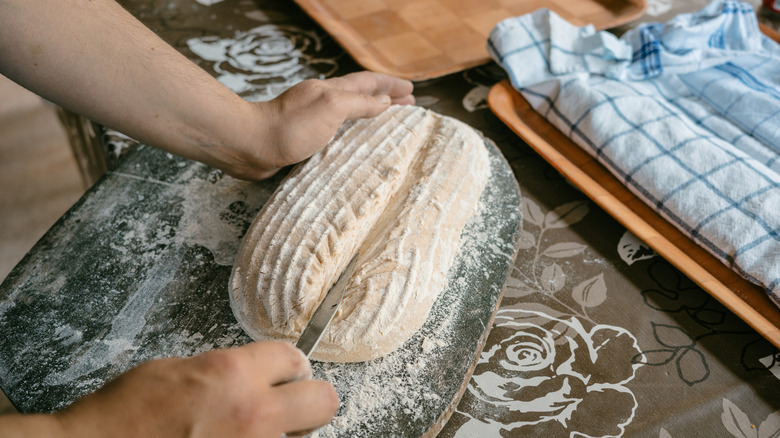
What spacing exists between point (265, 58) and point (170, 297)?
2.57 ft

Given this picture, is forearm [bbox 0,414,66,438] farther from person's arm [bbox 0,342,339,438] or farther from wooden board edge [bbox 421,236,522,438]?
wooden board edge [bbox 421,236,522,438]

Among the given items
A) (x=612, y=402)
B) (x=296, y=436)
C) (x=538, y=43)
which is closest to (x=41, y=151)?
(x=538, y=43)

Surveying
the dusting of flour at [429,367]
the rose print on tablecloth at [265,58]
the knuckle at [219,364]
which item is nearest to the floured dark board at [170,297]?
the dusting of flour at [429,367]

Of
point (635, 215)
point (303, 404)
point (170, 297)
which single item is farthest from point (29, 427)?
point (635, 215)

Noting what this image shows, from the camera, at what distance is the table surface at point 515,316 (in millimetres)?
790

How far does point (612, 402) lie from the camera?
0.80 meters

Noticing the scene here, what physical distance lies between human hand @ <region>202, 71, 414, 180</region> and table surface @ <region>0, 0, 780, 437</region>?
7cm

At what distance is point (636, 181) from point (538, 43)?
0.43 metres

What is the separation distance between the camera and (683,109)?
1.18 metres

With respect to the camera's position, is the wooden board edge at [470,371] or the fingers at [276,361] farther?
the wooden board edge at [470,371]

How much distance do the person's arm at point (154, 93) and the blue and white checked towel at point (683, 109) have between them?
41 cm

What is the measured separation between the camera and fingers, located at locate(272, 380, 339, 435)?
1.83 ft

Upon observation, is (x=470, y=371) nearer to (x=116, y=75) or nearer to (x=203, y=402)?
(x=203, y=402)

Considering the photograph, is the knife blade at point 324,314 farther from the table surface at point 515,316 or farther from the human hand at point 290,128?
the human hand at point 290,128
